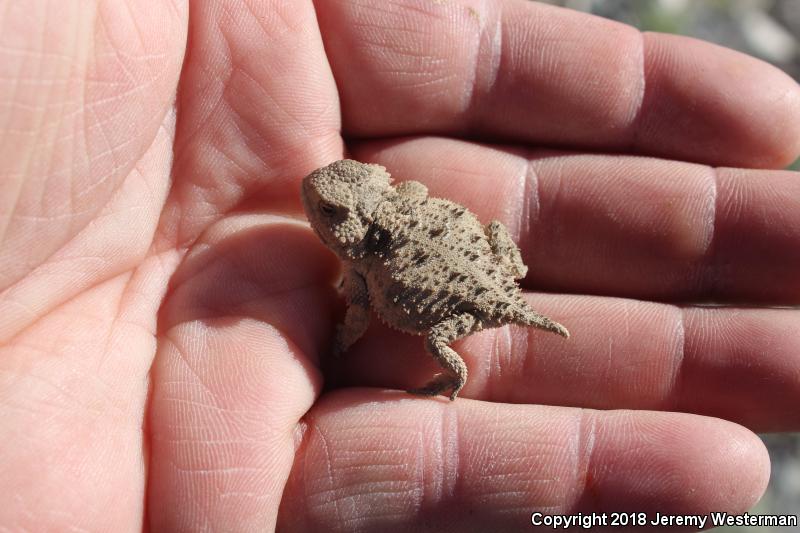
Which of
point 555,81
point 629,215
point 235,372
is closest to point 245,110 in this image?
point 235,372

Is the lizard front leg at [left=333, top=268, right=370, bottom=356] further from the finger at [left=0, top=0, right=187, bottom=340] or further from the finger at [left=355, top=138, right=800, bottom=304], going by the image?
the finger at [left=0, top=0, right=187, bottom=340]

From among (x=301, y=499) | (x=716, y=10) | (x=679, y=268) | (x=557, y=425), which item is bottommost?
(x=301, y=499)

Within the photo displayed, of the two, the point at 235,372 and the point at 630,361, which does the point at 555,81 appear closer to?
the point at 630,361

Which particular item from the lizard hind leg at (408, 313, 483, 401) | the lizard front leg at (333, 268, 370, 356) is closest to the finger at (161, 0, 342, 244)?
the lizard front leg at (333, 268, 370, 356)

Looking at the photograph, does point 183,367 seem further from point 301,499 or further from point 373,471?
point 373,471

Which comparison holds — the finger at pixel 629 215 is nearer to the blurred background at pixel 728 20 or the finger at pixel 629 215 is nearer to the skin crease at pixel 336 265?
the skin crease at pixel 336 265

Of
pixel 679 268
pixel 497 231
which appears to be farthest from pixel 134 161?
pixel 679 268

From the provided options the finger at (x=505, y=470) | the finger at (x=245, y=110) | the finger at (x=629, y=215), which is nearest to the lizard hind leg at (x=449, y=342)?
the finger at (x=505, y=470)
